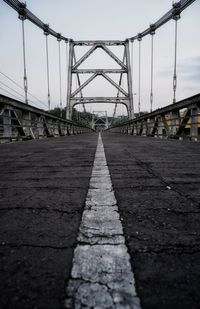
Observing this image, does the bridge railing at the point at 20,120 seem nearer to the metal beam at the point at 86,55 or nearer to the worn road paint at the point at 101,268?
the worn road paint at the point at 101,268

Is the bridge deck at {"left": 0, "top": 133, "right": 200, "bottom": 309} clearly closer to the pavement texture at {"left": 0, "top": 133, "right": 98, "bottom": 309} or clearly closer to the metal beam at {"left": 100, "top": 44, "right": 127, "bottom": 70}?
the pavement texture at {"left": 0, "top": 133, "right": 98, "bottom": 309}

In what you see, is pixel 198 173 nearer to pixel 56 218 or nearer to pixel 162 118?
pixel 56 218

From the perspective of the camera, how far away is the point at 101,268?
83cm

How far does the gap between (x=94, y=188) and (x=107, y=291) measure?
1.28 m

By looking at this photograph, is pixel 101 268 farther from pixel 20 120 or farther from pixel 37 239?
pixel 20 120

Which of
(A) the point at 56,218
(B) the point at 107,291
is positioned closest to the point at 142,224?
(A) the point at 56,218

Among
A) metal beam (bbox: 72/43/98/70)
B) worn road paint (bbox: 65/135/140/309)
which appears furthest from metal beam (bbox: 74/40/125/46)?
worn road paint (bbox: 65/135/140/309)

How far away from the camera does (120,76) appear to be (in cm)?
5897

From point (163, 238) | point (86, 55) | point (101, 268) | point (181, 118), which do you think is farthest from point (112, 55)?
point (101, 268)

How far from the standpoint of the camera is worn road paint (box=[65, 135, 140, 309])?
676mm

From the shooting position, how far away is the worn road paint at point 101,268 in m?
0.68

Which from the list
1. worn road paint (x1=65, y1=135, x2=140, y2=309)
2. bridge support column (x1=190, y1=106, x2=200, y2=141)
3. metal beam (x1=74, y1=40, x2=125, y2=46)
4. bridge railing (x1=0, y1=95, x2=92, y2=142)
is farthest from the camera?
metal beam (x1=74, y1=40, x2=125, y2=46)

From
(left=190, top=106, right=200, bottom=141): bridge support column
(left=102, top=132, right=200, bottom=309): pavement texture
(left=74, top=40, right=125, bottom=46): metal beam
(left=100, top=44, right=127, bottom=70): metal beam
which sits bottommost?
(left=102, top=132, right=200, bottom=309): pavement texture

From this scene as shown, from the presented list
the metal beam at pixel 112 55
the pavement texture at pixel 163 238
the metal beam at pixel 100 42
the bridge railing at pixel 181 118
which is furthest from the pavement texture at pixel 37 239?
the metal beam at pixel 100 42
